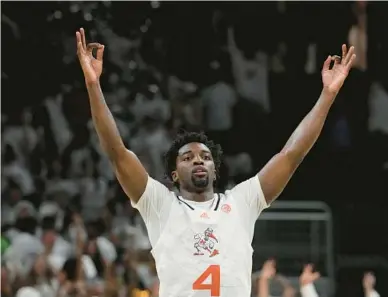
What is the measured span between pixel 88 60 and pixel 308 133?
1.40 m

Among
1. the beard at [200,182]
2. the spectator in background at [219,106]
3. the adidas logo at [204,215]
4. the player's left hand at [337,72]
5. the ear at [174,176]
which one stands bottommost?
the adidas logo at [204,215]

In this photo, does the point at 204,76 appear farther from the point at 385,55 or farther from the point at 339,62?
the point at 339,62

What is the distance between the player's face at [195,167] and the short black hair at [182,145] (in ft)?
0.33

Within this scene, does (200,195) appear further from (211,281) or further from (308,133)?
(308,133)

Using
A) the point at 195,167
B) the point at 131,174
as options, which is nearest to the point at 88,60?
the point at 131,174

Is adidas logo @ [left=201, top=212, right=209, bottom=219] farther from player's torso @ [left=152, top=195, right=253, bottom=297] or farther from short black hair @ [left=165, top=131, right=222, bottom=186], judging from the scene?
short black hair @ [left=165, top=131, right=222, bottom=186]

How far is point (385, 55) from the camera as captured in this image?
14.1m

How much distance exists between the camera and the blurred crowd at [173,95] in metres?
13.6

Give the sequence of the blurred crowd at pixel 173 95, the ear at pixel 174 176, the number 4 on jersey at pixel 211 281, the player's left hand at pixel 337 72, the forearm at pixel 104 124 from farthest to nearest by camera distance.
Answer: the blurred crowd at pixel 173 95 < the ear at pixel 174 176 < the player's left hand at pixel 337 72 < the forearm at pixel 104 124 < the number 4 on jersey at pixel 211 281

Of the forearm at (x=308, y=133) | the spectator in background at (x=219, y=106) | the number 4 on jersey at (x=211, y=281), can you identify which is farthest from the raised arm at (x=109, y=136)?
the spectator in background at (x=219, y=106)

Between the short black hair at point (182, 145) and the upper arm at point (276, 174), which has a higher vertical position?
the short black hair at point (182, 145)

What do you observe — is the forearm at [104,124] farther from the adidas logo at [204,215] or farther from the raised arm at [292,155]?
the raised arm at [292,155]

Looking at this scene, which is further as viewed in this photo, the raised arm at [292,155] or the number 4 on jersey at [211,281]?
the raised arm at [292,155]

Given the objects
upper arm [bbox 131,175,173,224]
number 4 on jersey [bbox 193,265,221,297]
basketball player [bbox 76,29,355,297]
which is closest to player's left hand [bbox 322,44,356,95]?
basketball player [bbox 76,29,355,297]
